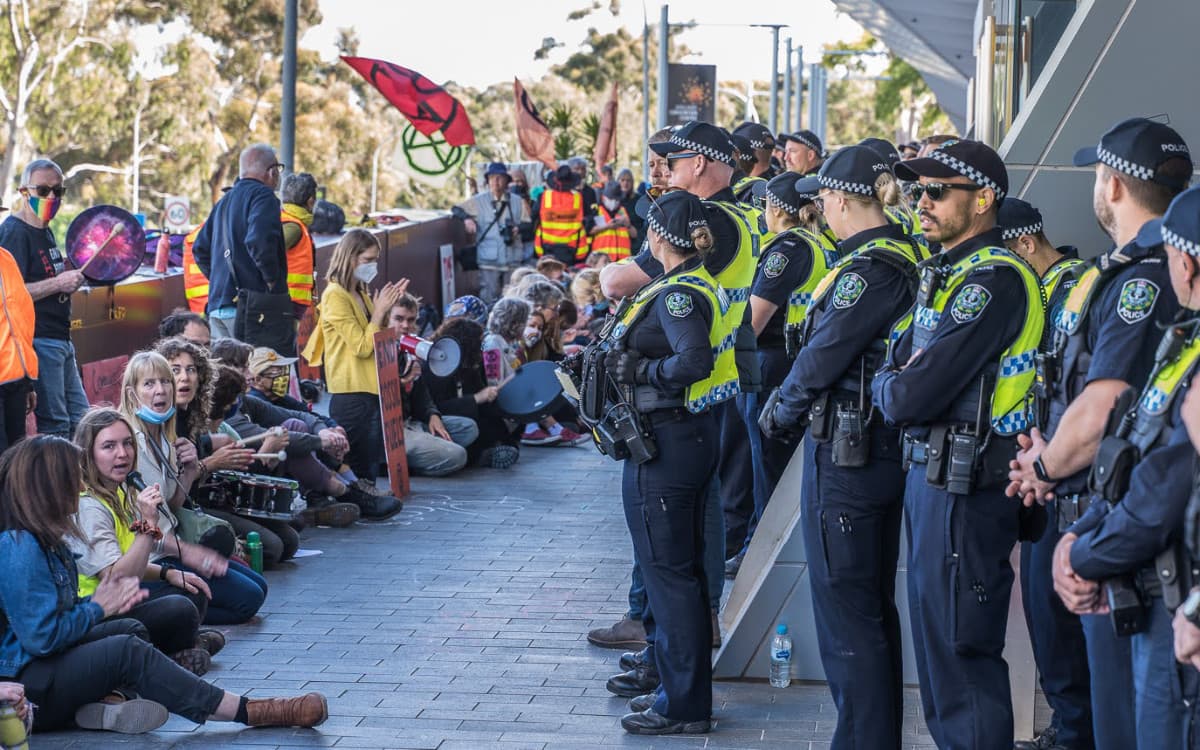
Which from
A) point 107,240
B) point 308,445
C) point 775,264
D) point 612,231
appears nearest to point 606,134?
point 612,231

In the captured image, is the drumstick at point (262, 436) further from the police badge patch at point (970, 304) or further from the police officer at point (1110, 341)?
the police officer at point (1110, 341)

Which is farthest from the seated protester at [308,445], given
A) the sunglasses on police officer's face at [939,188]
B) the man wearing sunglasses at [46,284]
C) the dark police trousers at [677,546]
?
the sunglasses on police officer's face at [939,188]

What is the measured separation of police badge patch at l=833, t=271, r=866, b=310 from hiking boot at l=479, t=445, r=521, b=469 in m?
7.24

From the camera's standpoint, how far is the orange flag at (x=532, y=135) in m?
24.0

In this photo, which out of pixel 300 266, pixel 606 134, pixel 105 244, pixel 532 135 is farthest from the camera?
pixel 606 134

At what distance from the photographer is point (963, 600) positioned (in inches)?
185

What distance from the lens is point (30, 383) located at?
8.77 meters

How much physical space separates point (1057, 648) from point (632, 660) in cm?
194

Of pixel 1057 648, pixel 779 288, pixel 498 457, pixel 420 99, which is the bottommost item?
pixel 498 457

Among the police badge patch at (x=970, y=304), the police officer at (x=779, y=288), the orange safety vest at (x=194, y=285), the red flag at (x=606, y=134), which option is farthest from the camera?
the red flag at (x=606, y=134)

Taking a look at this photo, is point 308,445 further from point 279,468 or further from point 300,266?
point 300,266

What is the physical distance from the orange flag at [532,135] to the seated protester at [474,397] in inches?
466

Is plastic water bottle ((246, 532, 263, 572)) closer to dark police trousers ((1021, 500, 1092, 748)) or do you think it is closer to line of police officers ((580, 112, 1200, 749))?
line of police officers ((580, 112, 1200, 749))

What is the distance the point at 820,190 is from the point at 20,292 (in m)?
4.96
